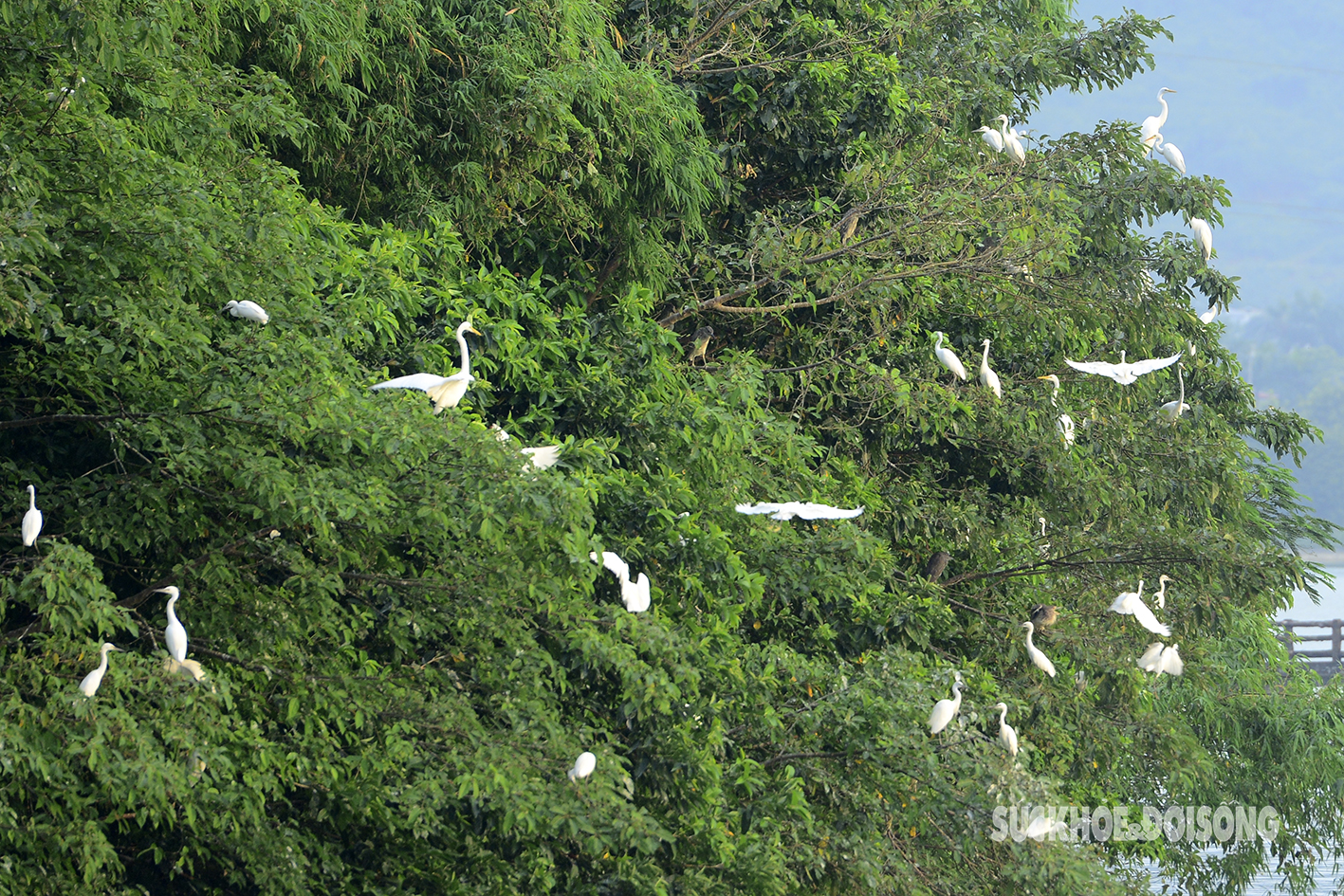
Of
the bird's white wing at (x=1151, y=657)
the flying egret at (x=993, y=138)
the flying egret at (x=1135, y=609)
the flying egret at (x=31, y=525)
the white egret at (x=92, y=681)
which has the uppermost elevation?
the flying egret at (x=31, y=525)

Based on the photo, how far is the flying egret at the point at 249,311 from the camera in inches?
171

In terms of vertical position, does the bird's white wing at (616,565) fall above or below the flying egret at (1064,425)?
above

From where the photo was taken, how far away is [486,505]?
4.05m

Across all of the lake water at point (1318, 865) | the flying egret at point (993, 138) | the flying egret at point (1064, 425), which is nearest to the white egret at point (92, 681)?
the flying egret at point (1064, 425)

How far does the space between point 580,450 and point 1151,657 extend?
11.2ft

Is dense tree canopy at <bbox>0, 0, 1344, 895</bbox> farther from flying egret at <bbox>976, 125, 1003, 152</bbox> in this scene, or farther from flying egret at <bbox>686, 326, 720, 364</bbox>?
flying egret at <bbox>976, 125, 1003, 152</bbox>

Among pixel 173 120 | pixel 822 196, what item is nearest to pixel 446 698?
pixel 173 120

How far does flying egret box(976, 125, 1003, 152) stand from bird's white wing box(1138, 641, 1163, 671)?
266cm

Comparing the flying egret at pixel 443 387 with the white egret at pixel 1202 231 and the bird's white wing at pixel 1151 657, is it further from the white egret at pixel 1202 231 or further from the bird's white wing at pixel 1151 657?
the white egret at pixel 1202 231

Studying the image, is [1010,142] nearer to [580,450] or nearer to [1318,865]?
[580,450]

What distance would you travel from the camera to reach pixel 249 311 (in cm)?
436

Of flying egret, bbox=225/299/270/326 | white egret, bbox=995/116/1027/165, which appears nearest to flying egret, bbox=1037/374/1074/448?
white egret, bbox=995/116/1027/165

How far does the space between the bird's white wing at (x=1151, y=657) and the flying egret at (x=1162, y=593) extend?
0.22 m

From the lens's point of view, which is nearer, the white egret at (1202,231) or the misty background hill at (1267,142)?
the white egret at (1202,231)
